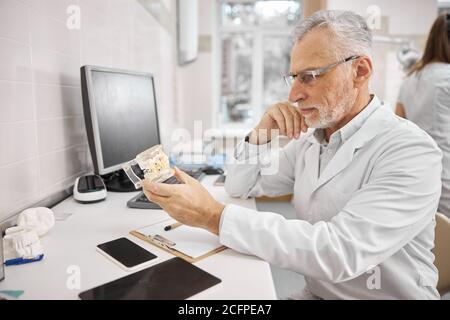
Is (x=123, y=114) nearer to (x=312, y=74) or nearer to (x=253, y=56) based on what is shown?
(x=312, y=74)

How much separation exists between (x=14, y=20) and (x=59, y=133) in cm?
41

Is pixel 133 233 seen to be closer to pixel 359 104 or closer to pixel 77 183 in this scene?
pixel 77 183

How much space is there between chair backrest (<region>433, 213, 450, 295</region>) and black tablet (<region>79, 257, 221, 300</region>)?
0.83 m

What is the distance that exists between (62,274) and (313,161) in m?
0.77

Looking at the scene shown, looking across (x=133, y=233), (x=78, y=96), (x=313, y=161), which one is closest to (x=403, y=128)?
(x=313, y=161)

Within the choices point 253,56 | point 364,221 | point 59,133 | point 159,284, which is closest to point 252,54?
point 253,56

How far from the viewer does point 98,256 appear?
2.54 ft

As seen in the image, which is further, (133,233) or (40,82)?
(40,82)

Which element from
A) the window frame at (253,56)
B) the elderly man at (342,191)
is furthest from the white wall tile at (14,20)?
the window frame at (253,56)

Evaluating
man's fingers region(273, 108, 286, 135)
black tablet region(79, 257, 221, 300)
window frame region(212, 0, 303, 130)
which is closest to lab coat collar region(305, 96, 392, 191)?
man's fingers region(273, 108, 286, 135)

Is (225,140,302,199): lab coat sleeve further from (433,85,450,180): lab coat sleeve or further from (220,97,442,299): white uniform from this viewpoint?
(433,85,450,180): lab coat sleeve

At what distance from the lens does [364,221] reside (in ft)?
2.41
